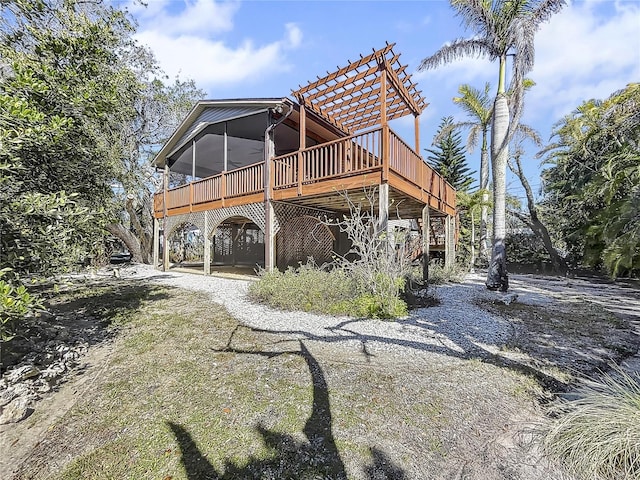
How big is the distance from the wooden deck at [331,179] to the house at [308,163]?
29 millimetres

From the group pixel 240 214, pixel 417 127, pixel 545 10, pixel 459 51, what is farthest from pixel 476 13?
pixel 240 214

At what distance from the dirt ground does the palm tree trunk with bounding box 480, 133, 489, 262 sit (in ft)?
38.2

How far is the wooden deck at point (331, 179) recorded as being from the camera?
6926 millimetres

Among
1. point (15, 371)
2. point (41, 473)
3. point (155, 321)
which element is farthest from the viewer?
point (155, 321)

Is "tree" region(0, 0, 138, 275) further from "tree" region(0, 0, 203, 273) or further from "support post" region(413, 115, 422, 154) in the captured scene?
"support post" region(413, 115, 422, 154)

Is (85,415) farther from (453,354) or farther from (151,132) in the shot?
(151,132)

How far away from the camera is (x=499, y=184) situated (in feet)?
27.6

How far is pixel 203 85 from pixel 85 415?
66.4ft

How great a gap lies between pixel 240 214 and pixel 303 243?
2819 millimetres

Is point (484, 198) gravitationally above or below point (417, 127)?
below

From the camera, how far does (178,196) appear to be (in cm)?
1230

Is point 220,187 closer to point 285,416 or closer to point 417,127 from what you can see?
point 417,127

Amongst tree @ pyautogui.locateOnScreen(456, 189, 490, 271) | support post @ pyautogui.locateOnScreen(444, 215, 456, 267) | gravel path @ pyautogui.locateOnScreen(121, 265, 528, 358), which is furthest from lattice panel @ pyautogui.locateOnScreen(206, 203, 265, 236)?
tree @ pyautogui.locateOnScreen(456, 189, 490, 271)

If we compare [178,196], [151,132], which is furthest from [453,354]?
[151,132]
